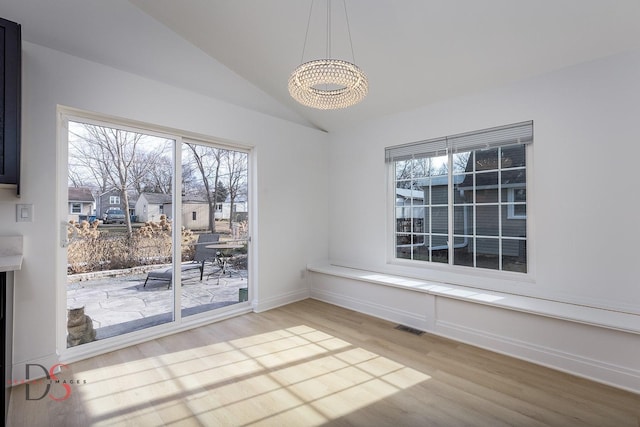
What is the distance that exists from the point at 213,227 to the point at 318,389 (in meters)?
2.14

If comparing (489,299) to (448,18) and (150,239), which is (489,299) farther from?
(150,239)

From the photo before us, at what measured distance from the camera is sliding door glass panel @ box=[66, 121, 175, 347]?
105 inches

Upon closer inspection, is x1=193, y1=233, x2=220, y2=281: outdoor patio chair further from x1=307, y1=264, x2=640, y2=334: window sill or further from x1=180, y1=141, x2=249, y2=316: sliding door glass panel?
x1=307, y1=264, x2=640, y2=334: window sill

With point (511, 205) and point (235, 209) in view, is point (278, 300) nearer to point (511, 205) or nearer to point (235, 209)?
point (235, 209)

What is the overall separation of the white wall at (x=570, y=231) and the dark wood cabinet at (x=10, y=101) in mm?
3415

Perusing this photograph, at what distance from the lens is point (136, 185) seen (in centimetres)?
299

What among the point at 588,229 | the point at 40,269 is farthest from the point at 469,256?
the point at 40,269

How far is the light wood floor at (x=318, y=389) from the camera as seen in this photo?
6.14 ft

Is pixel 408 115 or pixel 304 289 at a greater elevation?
pixel 408 115

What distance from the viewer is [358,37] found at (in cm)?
278

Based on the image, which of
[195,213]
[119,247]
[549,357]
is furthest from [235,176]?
[549,357]

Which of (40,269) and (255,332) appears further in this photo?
(255,332)

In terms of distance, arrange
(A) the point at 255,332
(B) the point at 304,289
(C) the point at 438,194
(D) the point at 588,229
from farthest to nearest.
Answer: (B) the point at 304,289 → (C) the point at 438,194 → (A) the point at 255,332 → (D) the point at 588,229

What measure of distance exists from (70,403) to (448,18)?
3856 mm
